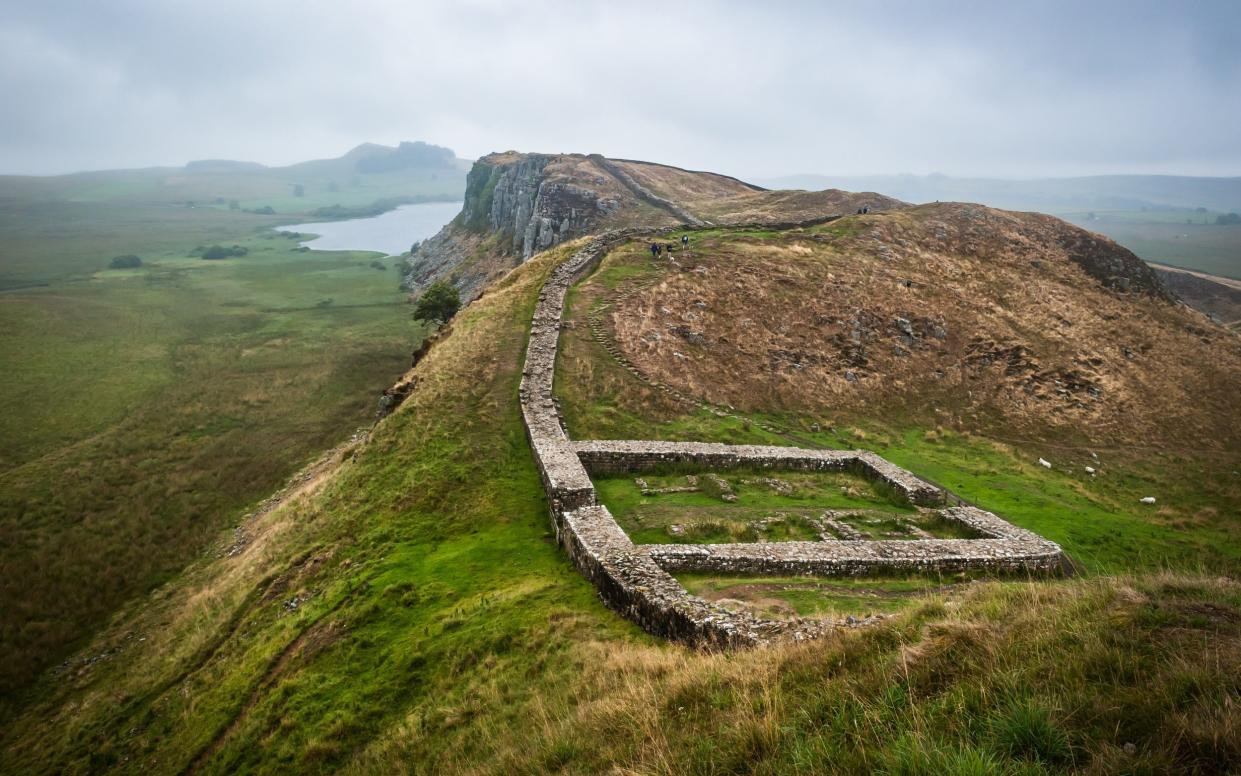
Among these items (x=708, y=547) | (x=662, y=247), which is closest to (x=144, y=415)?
(x=662, y=247)

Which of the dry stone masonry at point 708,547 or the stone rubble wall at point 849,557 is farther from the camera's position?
the stone rubble wall at point 849,557

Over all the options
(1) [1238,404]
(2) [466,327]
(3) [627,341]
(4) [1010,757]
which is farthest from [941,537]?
(1) [1238,404]

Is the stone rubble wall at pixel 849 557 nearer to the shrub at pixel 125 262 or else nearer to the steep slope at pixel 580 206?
the steep slope at pixel 580 206

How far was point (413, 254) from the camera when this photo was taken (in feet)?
467

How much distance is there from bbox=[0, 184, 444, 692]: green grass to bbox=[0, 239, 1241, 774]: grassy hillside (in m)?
3.04

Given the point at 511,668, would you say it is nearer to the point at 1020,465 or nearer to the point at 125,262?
the point at 1020,465

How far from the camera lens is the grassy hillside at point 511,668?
5484 millimetres

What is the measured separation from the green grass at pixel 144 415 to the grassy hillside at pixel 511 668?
3.04 metres

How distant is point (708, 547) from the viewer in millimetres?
16531

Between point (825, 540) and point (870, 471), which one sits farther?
point (870, 471)

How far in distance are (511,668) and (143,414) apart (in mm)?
45714

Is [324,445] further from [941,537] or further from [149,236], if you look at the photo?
[149,236]

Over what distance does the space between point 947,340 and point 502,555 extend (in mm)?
35226

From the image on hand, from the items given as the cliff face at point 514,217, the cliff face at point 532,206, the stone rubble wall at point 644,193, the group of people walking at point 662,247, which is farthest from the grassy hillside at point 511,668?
the cliff face at point 514,217
